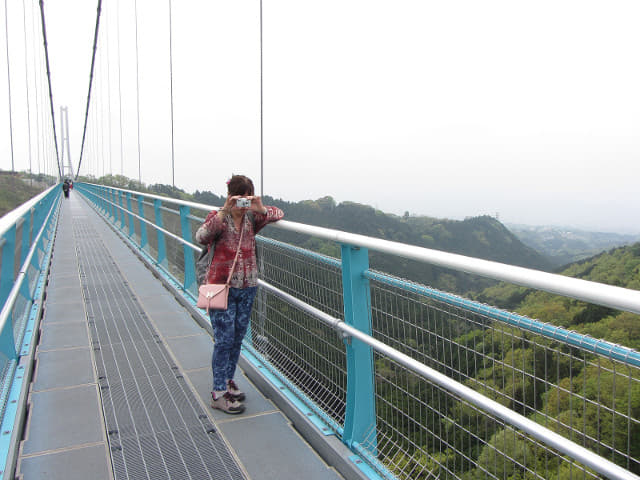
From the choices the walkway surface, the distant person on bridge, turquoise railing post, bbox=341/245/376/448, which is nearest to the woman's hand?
the distant person on bridge

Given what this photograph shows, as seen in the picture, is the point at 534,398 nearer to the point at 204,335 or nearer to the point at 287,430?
the point at 287,430

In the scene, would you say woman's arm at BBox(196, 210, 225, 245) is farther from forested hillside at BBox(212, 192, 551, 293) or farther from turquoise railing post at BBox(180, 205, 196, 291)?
forested hillside at BBox(212, 192, 551, 293)

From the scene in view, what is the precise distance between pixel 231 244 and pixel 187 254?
9.52 feet

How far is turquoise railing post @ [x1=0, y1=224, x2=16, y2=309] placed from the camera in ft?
9.58

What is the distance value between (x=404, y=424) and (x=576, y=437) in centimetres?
85

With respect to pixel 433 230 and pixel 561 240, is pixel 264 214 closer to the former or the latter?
pixel 433 230

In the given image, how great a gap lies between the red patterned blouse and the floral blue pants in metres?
0.09

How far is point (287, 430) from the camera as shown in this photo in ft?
8.90

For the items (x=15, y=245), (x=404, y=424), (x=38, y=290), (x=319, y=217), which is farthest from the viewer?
(x=319, y=217)

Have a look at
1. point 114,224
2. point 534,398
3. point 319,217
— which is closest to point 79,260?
point 114,224

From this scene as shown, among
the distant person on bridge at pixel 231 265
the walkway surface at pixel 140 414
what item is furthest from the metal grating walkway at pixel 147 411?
the distant person on bridge at pixel 231 265

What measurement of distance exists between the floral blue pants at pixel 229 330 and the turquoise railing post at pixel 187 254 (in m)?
2.59

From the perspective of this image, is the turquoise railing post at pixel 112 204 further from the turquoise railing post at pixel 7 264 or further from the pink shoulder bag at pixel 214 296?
the pink shoulder bag at pixel 214 296

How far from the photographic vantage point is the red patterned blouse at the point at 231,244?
2.67 metres
